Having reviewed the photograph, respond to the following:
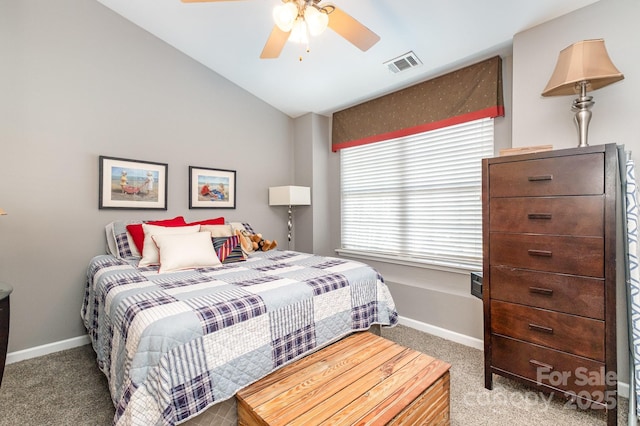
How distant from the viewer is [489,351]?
6.27ft

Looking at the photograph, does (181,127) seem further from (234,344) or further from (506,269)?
(506,269)

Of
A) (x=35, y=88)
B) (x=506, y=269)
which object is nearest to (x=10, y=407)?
(x=35, y=88)

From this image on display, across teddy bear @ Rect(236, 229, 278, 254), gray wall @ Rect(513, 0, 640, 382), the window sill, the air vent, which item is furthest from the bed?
the air vent

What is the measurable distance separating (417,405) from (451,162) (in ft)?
7.00

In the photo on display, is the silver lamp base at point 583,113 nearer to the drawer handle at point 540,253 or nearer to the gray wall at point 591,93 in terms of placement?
the gray wall at point 591,93

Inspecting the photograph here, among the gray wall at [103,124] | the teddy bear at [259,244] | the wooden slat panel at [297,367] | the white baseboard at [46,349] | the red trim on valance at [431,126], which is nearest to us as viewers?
the wooden slat panel at [297,367]

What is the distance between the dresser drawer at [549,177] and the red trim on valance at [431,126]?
848mm

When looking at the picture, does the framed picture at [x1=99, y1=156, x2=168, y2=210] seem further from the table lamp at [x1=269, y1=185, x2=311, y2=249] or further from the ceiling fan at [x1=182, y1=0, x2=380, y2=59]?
the ceiling fan at [x1=182, y1=0, x2=380, y2=59]

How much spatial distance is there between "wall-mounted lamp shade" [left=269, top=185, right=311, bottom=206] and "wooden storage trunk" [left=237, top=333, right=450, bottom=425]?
6.87 feet

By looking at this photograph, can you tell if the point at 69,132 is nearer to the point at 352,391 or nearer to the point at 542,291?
the point at 352,391

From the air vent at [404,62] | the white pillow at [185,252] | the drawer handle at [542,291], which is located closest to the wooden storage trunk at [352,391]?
the drawer handle at [542,291]

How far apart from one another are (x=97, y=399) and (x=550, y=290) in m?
2.77

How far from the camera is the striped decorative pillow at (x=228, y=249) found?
2.47 metres

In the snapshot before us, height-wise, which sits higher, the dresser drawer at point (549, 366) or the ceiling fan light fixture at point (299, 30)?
the ceiling fan light fixture at point (299, 30)
